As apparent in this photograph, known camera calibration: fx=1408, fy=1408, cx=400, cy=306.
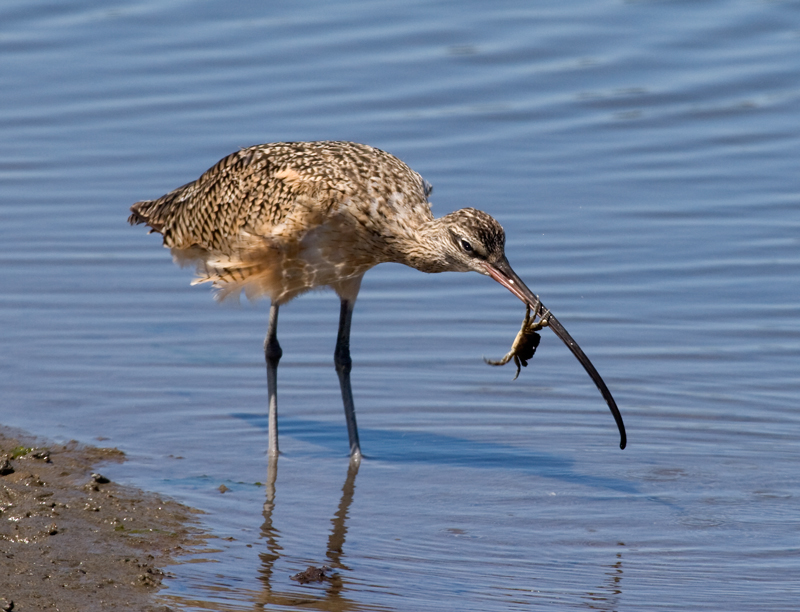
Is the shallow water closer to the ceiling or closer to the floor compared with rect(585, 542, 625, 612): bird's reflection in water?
closer to the ceiling

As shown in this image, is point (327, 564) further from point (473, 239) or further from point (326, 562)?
point (473, 239)

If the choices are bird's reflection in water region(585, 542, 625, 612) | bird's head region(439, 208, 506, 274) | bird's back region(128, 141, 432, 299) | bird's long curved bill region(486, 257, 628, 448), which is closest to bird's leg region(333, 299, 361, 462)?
bird's back region(128, 141, 432, 299)

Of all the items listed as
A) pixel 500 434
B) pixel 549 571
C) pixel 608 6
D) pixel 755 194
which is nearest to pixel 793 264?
pixel 755 194

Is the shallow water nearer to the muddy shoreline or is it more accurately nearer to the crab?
the muddy shoreline

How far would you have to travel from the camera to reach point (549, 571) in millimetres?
5574

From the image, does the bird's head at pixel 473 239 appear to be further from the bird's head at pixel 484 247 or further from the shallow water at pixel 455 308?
the shallow water at pixel 455 308

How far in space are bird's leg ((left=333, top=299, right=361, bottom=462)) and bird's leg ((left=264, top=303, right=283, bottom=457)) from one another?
1.04ft

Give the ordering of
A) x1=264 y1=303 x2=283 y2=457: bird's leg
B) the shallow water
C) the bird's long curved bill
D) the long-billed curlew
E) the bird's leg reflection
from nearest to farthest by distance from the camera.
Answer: the bird's leg reflection, the shallow water, the bird's long curved bill, the long-billed curlew, x1=264 y1=303 x2=283 y2=457: bird's leg

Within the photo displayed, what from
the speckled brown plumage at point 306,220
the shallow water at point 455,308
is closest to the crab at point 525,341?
the speckled brown plumage at point 306,220

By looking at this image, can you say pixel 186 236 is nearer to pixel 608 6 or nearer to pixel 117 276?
pixel 117 276

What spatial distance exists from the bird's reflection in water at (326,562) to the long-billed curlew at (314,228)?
45 centimetres

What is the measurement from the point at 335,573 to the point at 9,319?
3.87 meters

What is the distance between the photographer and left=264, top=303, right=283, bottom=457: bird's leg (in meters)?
6.92

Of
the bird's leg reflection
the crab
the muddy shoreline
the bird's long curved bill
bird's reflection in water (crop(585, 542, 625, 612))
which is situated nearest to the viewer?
the muddy shoreline
